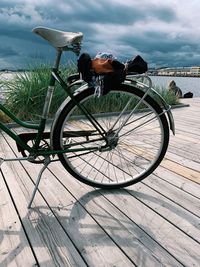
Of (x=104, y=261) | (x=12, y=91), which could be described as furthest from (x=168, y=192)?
(x=12, y=91)

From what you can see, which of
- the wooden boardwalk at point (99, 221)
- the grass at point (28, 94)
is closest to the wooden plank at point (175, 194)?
the wooden boardwalk at point (99, 221)

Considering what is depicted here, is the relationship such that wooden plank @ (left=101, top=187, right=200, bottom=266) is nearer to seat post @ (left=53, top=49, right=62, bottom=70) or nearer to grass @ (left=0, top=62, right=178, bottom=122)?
seat post @ (left=53, top=49, right=62, bottom=70)

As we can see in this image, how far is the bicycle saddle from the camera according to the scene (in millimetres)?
1988

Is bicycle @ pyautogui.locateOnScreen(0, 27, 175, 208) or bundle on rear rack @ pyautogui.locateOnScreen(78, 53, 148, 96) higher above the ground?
bundle on rear rack @ pyautogui.locateOnScreen(78, 53, 148, 96)

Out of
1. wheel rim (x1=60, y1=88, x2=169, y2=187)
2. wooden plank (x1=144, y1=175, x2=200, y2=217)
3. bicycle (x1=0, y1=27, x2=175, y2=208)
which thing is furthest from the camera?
wheel rim (x1=60, y1=88, x2=169, y2=187)

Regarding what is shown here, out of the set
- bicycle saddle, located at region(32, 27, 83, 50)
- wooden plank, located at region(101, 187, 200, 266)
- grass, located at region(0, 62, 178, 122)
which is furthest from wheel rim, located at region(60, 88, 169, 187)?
grass, located at region(0, 62, 178, 122)

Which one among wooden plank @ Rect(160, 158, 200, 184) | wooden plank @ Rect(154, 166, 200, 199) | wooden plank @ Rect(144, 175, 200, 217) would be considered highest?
wooden plank @ Rect(160, 158, 200, 184)

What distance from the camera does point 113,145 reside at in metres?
2.40

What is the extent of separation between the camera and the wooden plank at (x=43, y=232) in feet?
5.49

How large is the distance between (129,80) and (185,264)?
1.35m

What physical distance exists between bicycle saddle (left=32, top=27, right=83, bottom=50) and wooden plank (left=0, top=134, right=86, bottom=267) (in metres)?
1.23

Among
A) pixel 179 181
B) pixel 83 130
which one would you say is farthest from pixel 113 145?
pixel 179 181

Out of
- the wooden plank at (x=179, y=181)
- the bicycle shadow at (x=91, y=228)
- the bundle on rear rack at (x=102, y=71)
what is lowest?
the bicycle shadow at (x=91, y=228)

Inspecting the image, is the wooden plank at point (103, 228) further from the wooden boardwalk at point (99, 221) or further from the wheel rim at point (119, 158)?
the wheel rim at point (119, 158)
